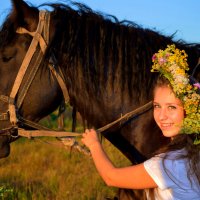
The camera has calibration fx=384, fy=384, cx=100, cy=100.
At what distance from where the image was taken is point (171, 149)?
7.07 feet

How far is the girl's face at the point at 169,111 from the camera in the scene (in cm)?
226

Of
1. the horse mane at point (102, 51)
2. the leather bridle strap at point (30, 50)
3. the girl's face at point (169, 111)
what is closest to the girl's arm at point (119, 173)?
the girl's face at point (169, 111)

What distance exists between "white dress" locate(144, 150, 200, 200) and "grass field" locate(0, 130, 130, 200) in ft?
3.72

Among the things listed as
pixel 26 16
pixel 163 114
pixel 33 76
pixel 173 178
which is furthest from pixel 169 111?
pixel 26 16

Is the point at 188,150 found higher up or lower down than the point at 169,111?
lower down

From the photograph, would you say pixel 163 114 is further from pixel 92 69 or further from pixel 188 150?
pixel 92 69

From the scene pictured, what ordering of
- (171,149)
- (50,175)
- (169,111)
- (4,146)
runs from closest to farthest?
(171,149), (169,111), (4,146), (50,175)

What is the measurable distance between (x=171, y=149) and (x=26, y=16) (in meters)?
1.47

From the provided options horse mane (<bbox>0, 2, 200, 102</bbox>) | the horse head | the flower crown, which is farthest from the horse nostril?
the flower crown

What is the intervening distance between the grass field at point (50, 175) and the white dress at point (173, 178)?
1.13 metres

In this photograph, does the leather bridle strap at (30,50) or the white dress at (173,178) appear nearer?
the white dress at (173,178)

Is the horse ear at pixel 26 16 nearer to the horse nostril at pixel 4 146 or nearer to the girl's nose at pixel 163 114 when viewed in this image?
the horse nostril at pixel 4 146

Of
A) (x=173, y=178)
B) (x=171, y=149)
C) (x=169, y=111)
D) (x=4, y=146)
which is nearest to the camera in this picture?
(x=173, y=178)

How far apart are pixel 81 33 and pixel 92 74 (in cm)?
32
